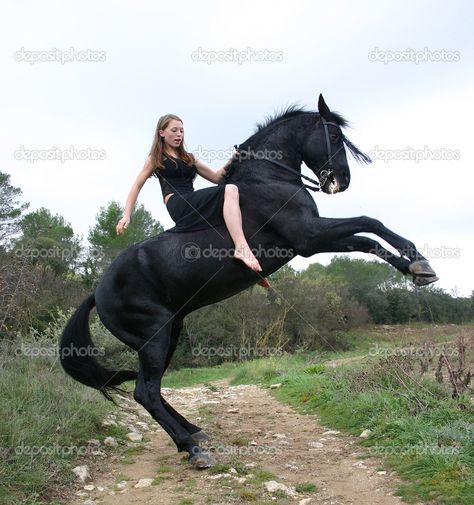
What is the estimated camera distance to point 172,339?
5844 mm

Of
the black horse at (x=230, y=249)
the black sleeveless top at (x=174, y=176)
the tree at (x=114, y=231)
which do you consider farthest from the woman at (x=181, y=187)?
the tree at (x=114, y=231)

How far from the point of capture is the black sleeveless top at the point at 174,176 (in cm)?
564

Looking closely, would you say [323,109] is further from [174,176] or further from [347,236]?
[174,176]

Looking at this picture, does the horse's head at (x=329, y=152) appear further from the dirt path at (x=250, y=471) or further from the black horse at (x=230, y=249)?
the dirt path at (x=250, y=471)

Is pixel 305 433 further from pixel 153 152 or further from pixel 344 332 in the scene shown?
pixel 344 332

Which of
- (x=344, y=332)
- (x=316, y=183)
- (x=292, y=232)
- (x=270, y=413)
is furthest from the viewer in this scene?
(x=344, y=332)

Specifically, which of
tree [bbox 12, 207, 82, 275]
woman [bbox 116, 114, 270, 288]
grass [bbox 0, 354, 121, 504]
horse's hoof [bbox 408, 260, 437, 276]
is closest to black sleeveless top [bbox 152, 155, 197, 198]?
woman [bbox 116, 114, 270, 288]

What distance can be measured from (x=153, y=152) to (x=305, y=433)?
12.0ft

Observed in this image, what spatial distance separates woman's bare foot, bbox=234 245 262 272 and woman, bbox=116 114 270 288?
0.69 feet

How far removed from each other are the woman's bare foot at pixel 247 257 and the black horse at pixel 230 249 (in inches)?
8.3

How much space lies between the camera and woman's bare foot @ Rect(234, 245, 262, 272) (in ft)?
15.7

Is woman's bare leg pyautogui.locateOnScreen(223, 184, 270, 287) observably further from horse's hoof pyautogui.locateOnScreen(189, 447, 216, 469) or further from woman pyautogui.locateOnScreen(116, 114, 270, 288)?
horse's hoof pyautogui.locateOnScreen(189, 447, 216, 469)

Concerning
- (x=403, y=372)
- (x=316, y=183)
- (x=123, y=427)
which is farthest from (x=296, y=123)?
(x=123, y=427)

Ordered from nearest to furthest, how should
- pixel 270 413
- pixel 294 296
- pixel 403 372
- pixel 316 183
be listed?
pixel 316 183 → pixel 403 372 → pixel 270 413 → pixel 294 296
